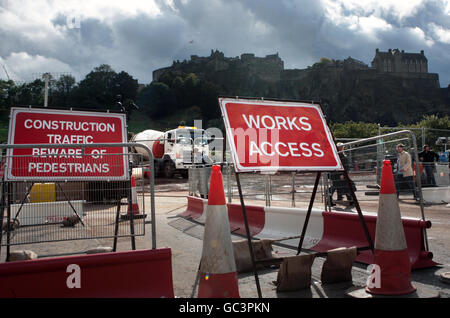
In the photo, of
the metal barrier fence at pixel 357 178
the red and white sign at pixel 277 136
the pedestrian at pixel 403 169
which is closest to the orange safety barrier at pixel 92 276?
the red and white sign at pixel 277 136

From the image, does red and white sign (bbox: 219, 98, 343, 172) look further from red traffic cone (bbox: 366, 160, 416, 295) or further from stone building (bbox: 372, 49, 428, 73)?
stone building (bbox: 372, 49, 428, 73)

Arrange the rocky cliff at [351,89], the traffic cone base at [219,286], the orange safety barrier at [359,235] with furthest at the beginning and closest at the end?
the rocky cliff at [351,89] < the orange safety barrier at [359,235] < the traffic cone base at [219,286]

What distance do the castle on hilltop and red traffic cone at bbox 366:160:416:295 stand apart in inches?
5825

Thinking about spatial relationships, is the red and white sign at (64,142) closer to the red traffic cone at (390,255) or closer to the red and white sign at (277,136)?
the red and white sign at (277,136)

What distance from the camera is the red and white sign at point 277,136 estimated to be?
447cm

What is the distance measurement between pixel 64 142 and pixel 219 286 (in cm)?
346

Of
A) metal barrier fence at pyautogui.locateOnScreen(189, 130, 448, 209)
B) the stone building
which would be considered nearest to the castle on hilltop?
the stone building

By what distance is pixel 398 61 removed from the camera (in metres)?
150

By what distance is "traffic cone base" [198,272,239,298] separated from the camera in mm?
3529

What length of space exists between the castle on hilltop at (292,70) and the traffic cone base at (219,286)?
148414 mm

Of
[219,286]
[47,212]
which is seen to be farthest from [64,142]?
[219,286]

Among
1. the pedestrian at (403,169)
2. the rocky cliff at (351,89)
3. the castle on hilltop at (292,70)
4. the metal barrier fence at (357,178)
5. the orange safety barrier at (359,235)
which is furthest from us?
the castle on hilltop at (292,70)
